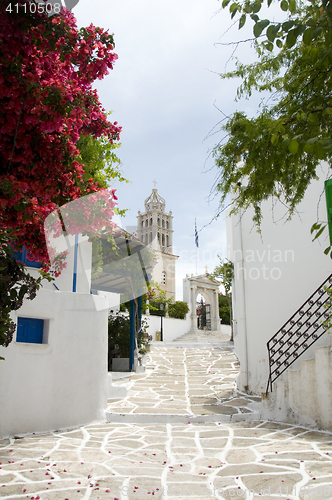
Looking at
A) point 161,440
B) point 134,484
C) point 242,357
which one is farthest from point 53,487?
point 242,357

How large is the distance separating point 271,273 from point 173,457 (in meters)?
5.71

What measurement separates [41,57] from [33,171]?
0.79m

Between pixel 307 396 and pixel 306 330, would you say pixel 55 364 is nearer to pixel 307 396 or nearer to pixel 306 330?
pixel 307 396

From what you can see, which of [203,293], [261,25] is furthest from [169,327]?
[261,25]

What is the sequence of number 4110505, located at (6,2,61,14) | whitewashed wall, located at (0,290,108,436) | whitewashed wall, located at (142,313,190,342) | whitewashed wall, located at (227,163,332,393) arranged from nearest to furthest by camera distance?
1. number 4110505, located at (6,2,61,14)
2. whitewashed wall, located at (0,290,108,436)
3. whitewashed wall, located at (227,163,332,393)
4. whitewashed wall, located at (142,313,190,342)

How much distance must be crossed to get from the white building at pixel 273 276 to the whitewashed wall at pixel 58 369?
11.5 feet

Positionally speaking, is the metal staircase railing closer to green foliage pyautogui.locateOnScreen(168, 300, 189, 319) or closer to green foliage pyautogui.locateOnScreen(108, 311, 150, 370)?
green foliage pyautogui.locateOnScreen(108, 311, 150, 370)

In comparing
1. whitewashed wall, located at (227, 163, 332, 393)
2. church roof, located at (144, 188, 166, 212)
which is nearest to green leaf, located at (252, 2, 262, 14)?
whitewashed wall, located at (227, 163, 332, 393)

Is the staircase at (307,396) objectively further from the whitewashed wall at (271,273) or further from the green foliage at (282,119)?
the green foliage at (282,119)

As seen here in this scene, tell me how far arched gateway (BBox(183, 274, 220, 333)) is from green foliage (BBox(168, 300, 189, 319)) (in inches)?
29.5

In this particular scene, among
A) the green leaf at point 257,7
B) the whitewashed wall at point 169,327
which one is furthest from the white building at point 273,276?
the whitewashed wall at point 169,327

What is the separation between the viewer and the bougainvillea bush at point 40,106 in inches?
99.6

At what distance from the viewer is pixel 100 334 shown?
818cm

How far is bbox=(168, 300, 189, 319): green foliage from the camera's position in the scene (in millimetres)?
27672
